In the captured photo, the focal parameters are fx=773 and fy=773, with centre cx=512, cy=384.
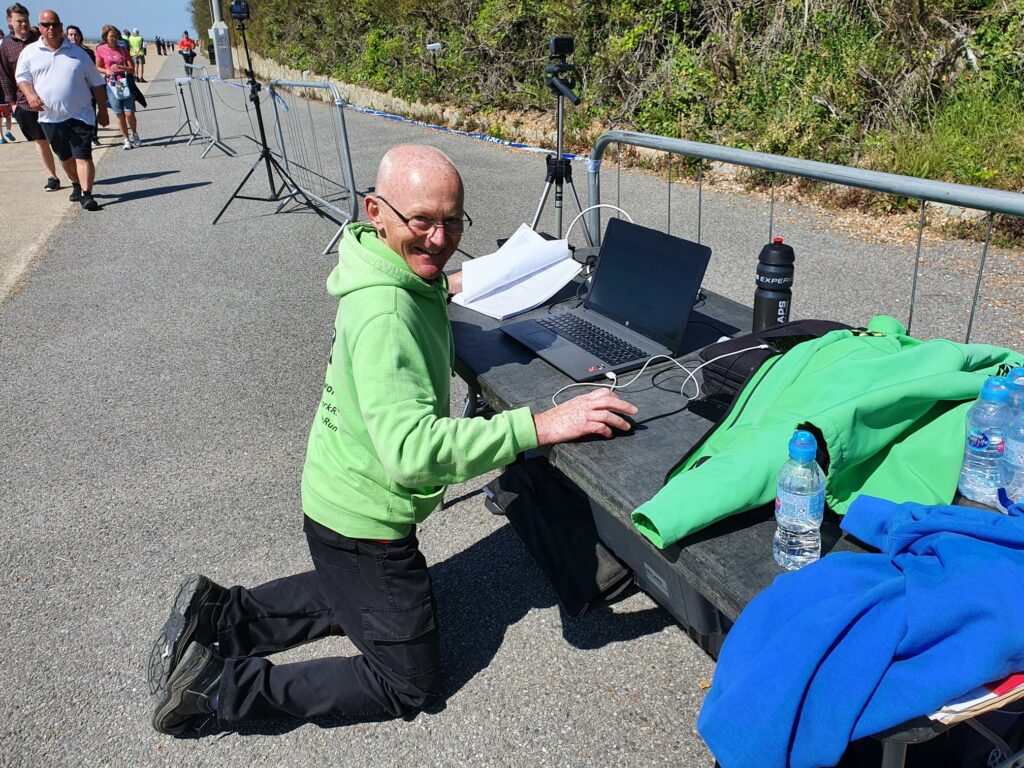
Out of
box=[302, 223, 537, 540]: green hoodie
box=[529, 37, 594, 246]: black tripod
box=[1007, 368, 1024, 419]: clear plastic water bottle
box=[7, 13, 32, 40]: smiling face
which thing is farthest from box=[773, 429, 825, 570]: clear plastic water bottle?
box=[7, 13, 32, 40]: smiling face

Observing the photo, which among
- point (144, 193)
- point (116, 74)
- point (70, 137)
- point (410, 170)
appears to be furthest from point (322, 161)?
point (410, 170)

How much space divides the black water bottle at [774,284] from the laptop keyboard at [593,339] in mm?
456

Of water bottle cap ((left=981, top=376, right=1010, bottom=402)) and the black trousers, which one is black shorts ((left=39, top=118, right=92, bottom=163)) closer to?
the black trousers

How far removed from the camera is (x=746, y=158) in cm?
294

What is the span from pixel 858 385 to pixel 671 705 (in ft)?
4.36

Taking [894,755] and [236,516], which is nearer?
[894,755]

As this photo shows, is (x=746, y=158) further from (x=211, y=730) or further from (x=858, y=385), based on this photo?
(x=211, y=730)

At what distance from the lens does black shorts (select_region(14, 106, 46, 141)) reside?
10.8 m

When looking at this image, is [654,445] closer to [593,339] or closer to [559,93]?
[593,339]

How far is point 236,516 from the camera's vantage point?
12.5 ft

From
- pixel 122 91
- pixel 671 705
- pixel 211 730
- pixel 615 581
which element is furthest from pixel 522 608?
pixel 122 91

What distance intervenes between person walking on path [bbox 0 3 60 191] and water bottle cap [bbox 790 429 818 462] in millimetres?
11370

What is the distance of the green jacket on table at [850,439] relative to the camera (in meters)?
1.73

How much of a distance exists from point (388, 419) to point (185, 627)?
3.75 ft
